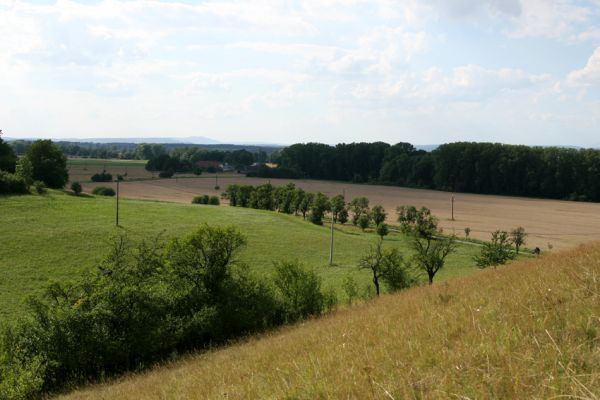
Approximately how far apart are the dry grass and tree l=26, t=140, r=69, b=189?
249 feet

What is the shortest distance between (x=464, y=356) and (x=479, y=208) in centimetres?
10946

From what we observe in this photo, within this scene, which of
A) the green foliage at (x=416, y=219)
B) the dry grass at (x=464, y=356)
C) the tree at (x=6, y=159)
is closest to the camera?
the dry grass at (x=464, y=356)

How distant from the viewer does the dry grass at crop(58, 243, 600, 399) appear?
18.0ft

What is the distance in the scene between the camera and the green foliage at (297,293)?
2833cm

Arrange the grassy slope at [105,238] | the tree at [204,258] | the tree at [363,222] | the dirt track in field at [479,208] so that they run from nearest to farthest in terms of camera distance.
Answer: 1. the tree at [204,258]
2. the grassy slope at [105,238]
3. the tree at [363,222]
4. the dirt track in field at [479,208]

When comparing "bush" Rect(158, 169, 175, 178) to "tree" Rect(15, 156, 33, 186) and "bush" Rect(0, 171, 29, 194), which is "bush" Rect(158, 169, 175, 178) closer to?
"tree" Rect(15, 156, 33, 186)

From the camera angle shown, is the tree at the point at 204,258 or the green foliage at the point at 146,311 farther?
the tree at the point at 204,258

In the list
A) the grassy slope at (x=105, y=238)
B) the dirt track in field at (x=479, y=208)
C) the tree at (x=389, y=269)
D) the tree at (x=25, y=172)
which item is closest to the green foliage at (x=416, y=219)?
the dirt track in field at (x=479, y=208)

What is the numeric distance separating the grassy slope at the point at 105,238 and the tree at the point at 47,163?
10972mm

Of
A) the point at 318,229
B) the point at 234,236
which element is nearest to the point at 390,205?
the point at 318,229

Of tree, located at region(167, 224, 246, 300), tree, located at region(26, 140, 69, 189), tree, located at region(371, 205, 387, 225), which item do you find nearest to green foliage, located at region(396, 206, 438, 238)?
tree, located at region(371, 205, 387, 225)

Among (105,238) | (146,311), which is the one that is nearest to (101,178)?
(105,238)

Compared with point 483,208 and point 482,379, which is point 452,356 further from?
point 483,208

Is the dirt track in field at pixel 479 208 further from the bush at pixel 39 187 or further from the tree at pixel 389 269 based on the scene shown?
the tree at pixel 389 269
